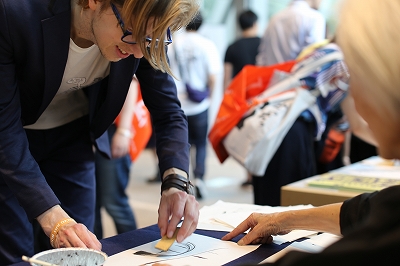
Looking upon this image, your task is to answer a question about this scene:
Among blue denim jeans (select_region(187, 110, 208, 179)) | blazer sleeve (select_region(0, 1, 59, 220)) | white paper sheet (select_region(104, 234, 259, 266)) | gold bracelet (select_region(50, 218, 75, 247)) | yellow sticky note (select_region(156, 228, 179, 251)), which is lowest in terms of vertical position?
blue denim jeans (select_region(187, 110, 208, 179))

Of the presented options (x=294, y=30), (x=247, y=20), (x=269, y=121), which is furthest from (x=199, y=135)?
(x=269, y=121)

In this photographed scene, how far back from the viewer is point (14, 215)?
1.55m

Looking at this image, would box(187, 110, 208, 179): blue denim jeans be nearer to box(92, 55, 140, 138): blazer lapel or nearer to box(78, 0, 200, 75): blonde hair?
box(92, 55, 140, 138): blazer lapel

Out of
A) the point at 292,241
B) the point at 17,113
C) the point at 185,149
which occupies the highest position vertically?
the point at 17,113

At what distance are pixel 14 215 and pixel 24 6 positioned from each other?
613mm

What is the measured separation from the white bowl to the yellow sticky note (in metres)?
0.23

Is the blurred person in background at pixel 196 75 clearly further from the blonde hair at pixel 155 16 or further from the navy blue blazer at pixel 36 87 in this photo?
the blonde hair at pixel 155 16

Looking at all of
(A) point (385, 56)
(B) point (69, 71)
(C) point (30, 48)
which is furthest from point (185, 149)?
(A) point (385, 56)

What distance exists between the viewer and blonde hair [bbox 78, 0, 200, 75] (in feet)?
4.01

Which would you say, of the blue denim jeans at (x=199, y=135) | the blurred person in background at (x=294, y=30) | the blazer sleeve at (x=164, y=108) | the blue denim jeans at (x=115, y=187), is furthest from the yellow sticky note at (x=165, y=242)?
the blue denim jeans at (x=199, y=135)

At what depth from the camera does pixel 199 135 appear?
4.62 metres

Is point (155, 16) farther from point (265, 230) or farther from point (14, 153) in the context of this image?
point (265, 230)

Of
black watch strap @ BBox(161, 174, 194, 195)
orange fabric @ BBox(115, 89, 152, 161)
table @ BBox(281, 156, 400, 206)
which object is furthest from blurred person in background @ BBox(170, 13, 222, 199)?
black watch strap @ BBox(161, 174, 194, 195)

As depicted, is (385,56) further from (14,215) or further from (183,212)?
(14,215)
